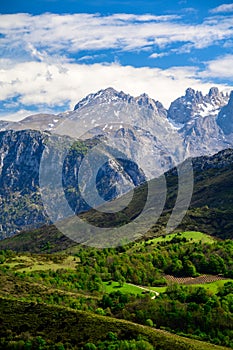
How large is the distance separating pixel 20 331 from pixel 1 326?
15.6 feet

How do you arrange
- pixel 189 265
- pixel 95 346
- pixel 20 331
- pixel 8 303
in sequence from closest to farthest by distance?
pixel 95 346
pixel 20 331
pixel 8 303
pixel 189 265

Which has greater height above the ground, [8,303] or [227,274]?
[8,303]

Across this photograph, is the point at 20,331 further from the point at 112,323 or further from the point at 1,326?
the point at 112,323

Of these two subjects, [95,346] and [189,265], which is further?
[189,265]

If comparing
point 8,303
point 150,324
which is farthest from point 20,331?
point 150,324

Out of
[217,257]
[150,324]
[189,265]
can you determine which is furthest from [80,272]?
[150,324]

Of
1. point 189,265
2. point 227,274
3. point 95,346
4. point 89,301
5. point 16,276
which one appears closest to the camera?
point 95,346

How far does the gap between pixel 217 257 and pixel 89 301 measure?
73779 mm

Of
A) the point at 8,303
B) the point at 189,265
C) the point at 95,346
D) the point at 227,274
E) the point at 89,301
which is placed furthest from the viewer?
the point at 189,265

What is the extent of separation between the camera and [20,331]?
98250 mm

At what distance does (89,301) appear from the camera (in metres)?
130

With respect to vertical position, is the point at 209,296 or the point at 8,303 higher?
the point at 8,303

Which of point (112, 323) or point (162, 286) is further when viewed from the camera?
point (162, 286)

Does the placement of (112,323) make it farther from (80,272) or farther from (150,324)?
(80,272)
